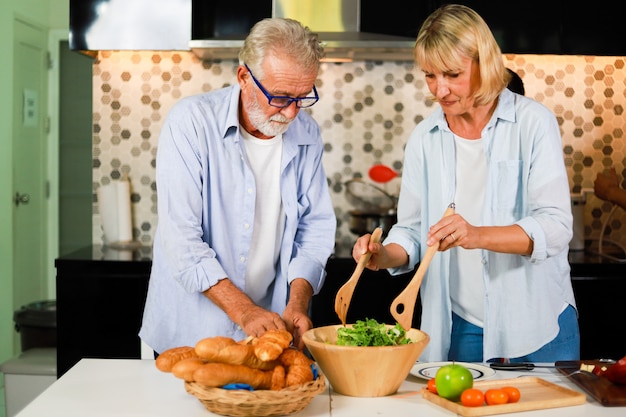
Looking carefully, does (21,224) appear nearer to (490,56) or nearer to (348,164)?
(348,164)

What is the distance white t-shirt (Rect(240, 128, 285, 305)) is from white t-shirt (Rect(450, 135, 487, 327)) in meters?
0.51

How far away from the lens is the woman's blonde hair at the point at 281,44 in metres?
2.21

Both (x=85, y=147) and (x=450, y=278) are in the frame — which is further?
(x=85, y=147)

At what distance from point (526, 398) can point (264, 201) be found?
0.96m

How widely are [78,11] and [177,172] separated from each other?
6.22 feet

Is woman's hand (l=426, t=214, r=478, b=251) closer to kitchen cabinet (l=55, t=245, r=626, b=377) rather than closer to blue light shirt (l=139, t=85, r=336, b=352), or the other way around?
blue light shirt (l=139, t=85, r=336, b=352)

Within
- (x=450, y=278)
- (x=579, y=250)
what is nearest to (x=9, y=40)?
(x=579, y=250)

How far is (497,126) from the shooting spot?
238 cm

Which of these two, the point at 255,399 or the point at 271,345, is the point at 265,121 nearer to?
the point at 271,345

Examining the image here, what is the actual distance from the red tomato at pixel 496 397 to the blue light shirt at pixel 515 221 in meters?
0.57

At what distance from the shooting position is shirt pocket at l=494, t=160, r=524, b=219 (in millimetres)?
2342

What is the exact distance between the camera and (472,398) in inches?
68.8

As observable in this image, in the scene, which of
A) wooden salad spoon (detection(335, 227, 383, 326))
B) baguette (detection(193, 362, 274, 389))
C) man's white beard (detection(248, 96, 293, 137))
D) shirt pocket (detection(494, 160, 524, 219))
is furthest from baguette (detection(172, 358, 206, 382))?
shirt pocket (detection(494, 160, 524, 219))

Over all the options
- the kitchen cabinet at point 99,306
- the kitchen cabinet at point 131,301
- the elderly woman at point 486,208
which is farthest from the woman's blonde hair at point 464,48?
the kitchen cabinet at point 99,306
